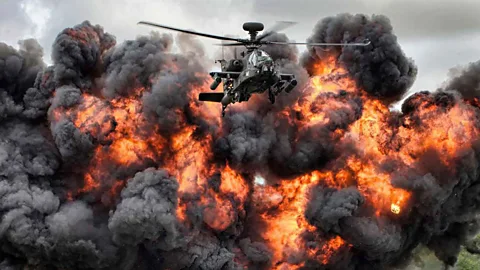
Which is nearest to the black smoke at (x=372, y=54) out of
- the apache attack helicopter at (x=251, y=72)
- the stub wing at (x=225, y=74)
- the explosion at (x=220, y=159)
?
A: the explosion at (x=220, y=159)

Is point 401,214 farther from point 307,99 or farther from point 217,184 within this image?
point 217,184

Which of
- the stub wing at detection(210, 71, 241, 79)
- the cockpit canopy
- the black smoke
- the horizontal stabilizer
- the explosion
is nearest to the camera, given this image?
the cockpit canopy

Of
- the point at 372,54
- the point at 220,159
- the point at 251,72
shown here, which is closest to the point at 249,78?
the point at 251,72

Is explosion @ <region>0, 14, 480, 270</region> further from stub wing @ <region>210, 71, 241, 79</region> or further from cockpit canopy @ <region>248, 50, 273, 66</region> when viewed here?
cockpit canopy @ <region>248, 50, 273, 66</region>

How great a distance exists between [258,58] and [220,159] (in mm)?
13276

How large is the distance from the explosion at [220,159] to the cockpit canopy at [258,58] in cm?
1044

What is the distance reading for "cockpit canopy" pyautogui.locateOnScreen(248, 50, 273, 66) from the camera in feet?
109

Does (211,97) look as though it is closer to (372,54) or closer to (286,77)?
(286,77)

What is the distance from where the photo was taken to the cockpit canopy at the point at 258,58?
3331cm

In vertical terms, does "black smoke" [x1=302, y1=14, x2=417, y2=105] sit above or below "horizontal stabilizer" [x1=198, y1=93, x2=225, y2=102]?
above

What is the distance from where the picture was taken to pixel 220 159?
147ft

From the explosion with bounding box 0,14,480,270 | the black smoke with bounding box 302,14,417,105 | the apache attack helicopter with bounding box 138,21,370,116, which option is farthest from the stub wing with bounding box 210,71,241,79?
the black smoke with bounding box 302,14,417,105

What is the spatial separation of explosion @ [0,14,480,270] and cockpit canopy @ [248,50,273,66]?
10437 mm

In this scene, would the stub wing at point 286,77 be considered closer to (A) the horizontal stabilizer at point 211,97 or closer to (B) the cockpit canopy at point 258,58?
(B) the cockpit canopy at point 258,58
